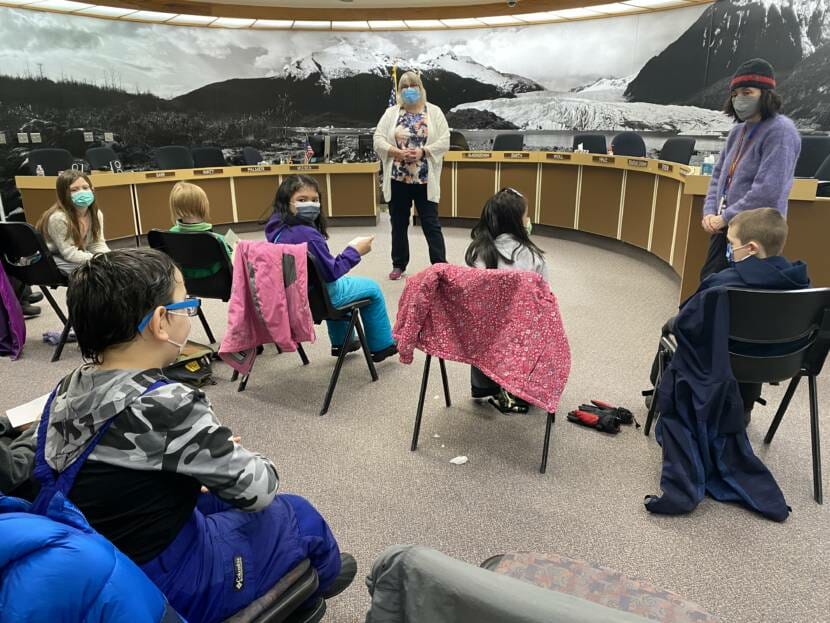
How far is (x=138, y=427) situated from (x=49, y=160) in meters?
6.59

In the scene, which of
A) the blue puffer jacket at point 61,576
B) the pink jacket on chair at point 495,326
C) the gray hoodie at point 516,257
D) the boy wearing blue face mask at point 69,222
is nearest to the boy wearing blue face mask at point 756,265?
the pink jacket on chair at point 495,326

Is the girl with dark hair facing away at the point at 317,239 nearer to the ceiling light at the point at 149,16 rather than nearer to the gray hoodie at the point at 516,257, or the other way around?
the gray hoodie at the point at 516,257

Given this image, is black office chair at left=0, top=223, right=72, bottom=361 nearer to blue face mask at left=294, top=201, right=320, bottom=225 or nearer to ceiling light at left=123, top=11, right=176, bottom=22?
blue face mask at left=294, top=201, right=320, bottom=225

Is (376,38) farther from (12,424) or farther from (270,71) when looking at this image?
(12,424)

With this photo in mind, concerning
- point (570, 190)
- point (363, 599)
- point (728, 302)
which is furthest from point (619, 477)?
point (570, 190)

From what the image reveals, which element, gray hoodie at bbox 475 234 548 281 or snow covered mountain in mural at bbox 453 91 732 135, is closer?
gray hoodie at bbox 475 234 548 281

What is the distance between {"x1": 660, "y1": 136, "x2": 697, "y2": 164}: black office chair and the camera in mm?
5344

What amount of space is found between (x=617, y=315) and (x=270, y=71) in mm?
7354

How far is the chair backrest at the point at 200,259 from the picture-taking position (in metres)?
2.91

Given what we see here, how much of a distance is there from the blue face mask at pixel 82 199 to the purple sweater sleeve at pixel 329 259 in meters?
1.85

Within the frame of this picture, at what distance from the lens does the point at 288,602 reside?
1.11m

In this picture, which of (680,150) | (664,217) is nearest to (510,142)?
(680,150)

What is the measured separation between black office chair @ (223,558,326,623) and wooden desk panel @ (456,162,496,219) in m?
6.23

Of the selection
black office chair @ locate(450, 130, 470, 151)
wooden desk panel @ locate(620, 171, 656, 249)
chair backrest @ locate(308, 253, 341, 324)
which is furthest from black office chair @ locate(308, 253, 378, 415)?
black office chair @ locate(450, 130, 470, 151)
